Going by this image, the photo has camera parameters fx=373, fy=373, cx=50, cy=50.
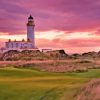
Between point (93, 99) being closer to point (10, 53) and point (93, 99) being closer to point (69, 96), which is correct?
point (69, 96)

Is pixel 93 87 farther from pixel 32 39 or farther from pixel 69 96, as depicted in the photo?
pixel 32 39

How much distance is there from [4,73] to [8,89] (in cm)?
2328

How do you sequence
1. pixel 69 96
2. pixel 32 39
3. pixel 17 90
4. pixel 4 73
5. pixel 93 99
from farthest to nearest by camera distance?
1. pixel 32 39
2. pixel 4 73
3. pixel 17 90
4. pixel 69 96
5. pixel 93 99

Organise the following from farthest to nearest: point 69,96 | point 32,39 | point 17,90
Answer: point 32,39 → point 17,90 → point 69,96

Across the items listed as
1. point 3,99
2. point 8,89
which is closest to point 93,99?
point 3,99

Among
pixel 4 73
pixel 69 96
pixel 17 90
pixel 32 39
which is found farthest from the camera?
pixel 32 39

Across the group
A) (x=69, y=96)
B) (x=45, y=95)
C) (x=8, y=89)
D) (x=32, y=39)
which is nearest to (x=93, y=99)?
(x=69, y=96)

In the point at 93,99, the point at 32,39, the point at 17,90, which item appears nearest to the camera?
the point at 93,99

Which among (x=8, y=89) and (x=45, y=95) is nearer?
(x=45, y=95)

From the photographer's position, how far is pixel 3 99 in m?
28.8

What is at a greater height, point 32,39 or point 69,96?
point 32,39

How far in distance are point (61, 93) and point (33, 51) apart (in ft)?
554

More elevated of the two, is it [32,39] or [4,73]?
[32,39]

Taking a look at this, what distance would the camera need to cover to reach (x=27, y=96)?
95.7 feet
